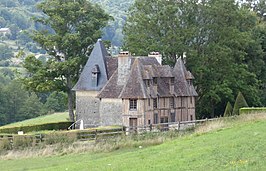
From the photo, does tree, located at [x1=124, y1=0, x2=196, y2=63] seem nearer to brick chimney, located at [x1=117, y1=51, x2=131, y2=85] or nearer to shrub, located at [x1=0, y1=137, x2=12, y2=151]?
brick chimney, located at [x1=117, y1=51, x2=131, y2=85]

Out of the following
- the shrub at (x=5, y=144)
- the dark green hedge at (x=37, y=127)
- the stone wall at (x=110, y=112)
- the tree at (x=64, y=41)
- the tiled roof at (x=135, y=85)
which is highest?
the tree at (x=64, y=41)

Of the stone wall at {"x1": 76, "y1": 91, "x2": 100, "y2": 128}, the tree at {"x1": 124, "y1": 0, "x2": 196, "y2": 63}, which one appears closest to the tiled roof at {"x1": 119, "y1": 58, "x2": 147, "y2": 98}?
the stone wall at {"x1": 76, "y1": 91, "x2": 100, "y2": 128}

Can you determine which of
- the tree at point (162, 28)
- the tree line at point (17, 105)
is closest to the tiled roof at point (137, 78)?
the tree at point (162, 28)

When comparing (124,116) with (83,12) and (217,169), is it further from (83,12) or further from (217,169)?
(217,169)

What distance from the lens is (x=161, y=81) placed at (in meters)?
50.6

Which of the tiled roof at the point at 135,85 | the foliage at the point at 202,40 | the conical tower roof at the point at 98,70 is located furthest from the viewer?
the foliage at the point at 202,40

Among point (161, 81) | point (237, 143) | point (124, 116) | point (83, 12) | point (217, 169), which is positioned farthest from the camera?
point (83, 12)

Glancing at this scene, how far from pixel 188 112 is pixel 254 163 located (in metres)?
36.1

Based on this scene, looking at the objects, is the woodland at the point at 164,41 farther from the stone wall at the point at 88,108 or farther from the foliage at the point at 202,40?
the stone wall at the point at 88,108

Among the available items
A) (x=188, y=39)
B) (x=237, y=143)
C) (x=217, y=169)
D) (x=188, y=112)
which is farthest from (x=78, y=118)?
(x=217, y=169)

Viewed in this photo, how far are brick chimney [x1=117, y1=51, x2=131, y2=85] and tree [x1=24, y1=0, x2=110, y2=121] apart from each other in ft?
26.5

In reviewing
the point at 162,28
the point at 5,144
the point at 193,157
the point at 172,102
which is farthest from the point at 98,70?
the point at 193,157

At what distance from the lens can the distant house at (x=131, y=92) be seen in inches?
1849

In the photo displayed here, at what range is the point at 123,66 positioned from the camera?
48.6 metres
